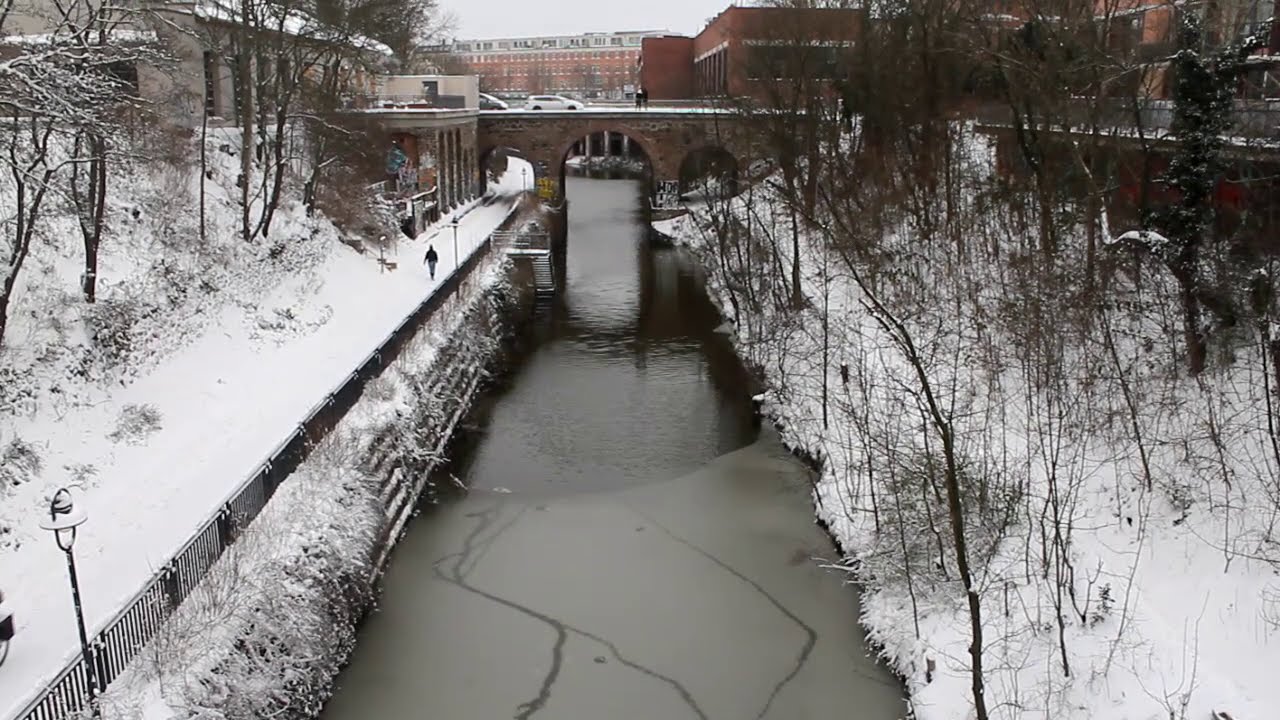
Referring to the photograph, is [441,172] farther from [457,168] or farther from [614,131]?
[614,131]

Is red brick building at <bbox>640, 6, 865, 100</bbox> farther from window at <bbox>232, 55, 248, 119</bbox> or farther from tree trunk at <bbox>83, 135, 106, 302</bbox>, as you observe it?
tree trunk at <bbox>83, 135, 106, 302</bbox>

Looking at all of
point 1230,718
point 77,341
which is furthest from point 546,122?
point 1230,718

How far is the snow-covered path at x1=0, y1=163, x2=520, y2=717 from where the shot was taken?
9898 mm

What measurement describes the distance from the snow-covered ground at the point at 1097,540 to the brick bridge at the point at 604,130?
1164 inches

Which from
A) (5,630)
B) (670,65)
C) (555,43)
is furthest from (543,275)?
(555,43)

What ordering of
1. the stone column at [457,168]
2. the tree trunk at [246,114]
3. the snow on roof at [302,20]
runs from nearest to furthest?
the tree trunk at [246,114] < the snow on roof at [302,20] < the stone column at [457,168]

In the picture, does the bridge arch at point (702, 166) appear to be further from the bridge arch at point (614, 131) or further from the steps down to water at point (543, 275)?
the steps down to water at point (543, 275)

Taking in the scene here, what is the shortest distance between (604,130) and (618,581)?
34.4 meters

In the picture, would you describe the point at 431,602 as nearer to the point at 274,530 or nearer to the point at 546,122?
the point at 274,530

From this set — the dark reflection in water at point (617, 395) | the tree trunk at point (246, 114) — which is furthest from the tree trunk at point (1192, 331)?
the tree trunk at point (246, 114)

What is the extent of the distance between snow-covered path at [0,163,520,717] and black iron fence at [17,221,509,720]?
0.49 meters

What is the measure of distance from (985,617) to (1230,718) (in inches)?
108

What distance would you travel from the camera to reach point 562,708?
11.0m

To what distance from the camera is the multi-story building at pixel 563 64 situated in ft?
475
